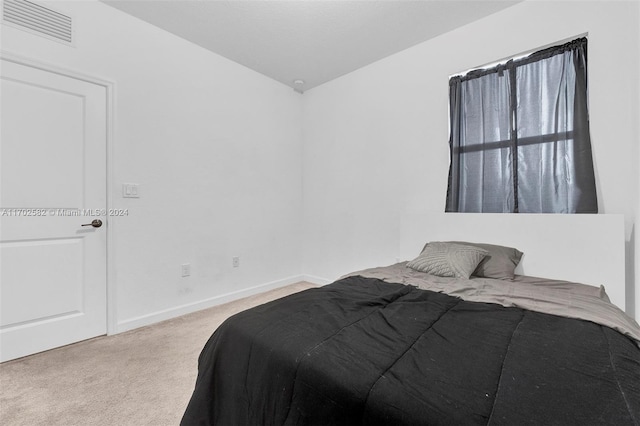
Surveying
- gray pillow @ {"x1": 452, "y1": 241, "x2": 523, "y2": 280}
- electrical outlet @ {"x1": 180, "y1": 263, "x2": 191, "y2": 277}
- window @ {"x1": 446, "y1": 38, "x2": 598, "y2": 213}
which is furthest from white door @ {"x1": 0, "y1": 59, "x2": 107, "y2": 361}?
window @ {"x1": 446, "y1": 38, "x2": 598, "y2": 213}

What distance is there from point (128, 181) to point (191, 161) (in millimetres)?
600

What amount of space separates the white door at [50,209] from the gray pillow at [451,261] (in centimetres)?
256

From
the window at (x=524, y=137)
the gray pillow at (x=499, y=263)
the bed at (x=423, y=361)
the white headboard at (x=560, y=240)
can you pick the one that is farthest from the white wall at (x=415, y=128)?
the bed at (x=423, y=361)

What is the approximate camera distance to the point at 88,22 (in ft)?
7.43

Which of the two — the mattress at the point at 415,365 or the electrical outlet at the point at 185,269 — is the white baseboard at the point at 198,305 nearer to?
the electrical outlet at the point at 185,269

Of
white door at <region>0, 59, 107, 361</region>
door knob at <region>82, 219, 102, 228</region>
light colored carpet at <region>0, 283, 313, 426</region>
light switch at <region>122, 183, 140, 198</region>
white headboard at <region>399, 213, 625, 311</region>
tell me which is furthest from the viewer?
light switch at <region>122, 183, 140, 198</region>

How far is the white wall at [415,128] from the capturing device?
6.40 feet

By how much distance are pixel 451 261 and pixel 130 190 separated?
265cm

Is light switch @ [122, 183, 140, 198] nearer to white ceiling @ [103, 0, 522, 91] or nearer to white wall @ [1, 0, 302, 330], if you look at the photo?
white wall @ [1, 0, 302, 330]

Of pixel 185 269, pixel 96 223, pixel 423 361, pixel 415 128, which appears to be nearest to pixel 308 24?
pixel 415 128

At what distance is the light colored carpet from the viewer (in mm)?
1439

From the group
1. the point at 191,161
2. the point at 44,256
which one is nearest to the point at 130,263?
the point at 44,256

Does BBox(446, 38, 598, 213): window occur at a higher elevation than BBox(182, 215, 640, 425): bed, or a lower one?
higher

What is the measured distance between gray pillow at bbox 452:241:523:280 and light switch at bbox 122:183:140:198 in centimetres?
281
